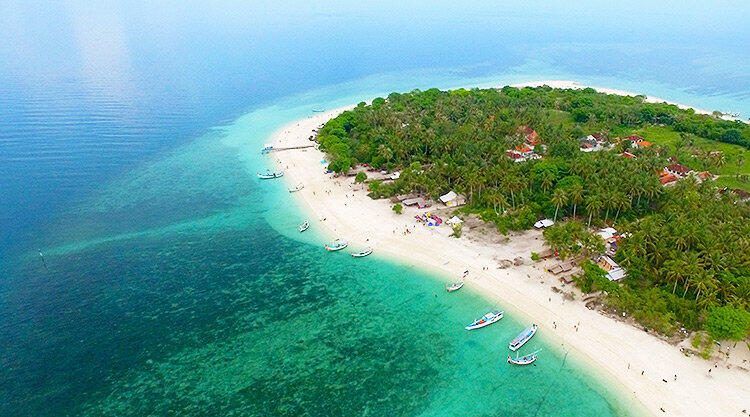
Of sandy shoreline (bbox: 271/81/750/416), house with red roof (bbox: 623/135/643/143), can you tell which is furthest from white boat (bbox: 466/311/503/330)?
house with red roof (bbox: 623/135/643/143)

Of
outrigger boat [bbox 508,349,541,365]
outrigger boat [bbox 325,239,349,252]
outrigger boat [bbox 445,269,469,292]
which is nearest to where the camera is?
outrigger boat [bbox 508,349,541,365]

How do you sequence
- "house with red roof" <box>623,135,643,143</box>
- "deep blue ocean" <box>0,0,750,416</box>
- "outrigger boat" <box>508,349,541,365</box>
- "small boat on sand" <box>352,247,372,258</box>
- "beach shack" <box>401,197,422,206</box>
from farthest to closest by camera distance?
"house with red roof" <box>623,135,643,143</box>
"beach shack" <box>401,197,422,206</box>
"small boat on sand" <box>352,247,372,258</box>
"outrigger boat" <box>508,349,541,365</box>
"deep blue ocean" <box>0,0,750,416</box>

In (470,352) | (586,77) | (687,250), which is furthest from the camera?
(586,77)

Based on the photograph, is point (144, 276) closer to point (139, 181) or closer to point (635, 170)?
point (139, 181)

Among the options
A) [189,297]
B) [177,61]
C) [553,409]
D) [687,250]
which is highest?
[177,61]

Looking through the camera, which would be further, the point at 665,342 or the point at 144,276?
the point at 144,276

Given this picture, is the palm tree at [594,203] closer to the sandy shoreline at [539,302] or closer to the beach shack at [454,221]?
the sandy shoreline at [539,302]

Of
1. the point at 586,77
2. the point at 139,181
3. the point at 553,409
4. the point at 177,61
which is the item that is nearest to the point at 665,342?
the point at 553,409

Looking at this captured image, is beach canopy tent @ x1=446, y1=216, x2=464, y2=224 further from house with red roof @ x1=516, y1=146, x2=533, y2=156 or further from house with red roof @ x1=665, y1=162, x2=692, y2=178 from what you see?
house with red roof @ x1=665, y1=162, x2=692, y2=178

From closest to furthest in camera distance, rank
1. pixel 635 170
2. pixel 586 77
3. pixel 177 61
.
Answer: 1. pixel 635 170
2. pixel 586 77
3. pixel 177 61
